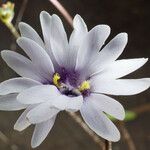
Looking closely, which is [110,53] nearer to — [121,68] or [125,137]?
[121,68]

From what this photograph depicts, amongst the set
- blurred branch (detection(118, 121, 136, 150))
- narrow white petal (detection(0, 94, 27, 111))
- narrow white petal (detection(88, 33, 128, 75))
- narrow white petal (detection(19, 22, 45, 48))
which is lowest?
blurred branch (detection(118, 121, 136, 150))

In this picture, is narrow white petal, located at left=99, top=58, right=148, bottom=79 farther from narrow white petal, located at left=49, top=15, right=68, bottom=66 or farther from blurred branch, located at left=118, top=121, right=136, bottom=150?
blurred branch, located at left=118, top=121, right=136, bottom=150

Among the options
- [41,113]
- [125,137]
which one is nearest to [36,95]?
[41,113]

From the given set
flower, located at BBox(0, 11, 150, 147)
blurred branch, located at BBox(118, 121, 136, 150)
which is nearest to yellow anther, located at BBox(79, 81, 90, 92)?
flower, located at BBox(0, 11, 150, 147)

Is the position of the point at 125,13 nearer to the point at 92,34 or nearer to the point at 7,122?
the point at 7,122

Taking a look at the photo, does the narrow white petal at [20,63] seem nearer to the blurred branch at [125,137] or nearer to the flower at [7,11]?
the flower at [7,11]

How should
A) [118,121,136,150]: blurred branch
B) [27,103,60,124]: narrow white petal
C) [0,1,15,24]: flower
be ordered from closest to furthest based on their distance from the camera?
1. [27,103,60,124]: narrow white petal
2. [0,1,15,24]: flower
3. [118,121,136,150]: blurred branch

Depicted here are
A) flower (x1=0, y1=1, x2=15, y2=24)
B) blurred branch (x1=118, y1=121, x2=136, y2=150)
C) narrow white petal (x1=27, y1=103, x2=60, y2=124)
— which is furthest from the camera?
blurred branch (x1=118, y1=121, x2=136, y2=150)
